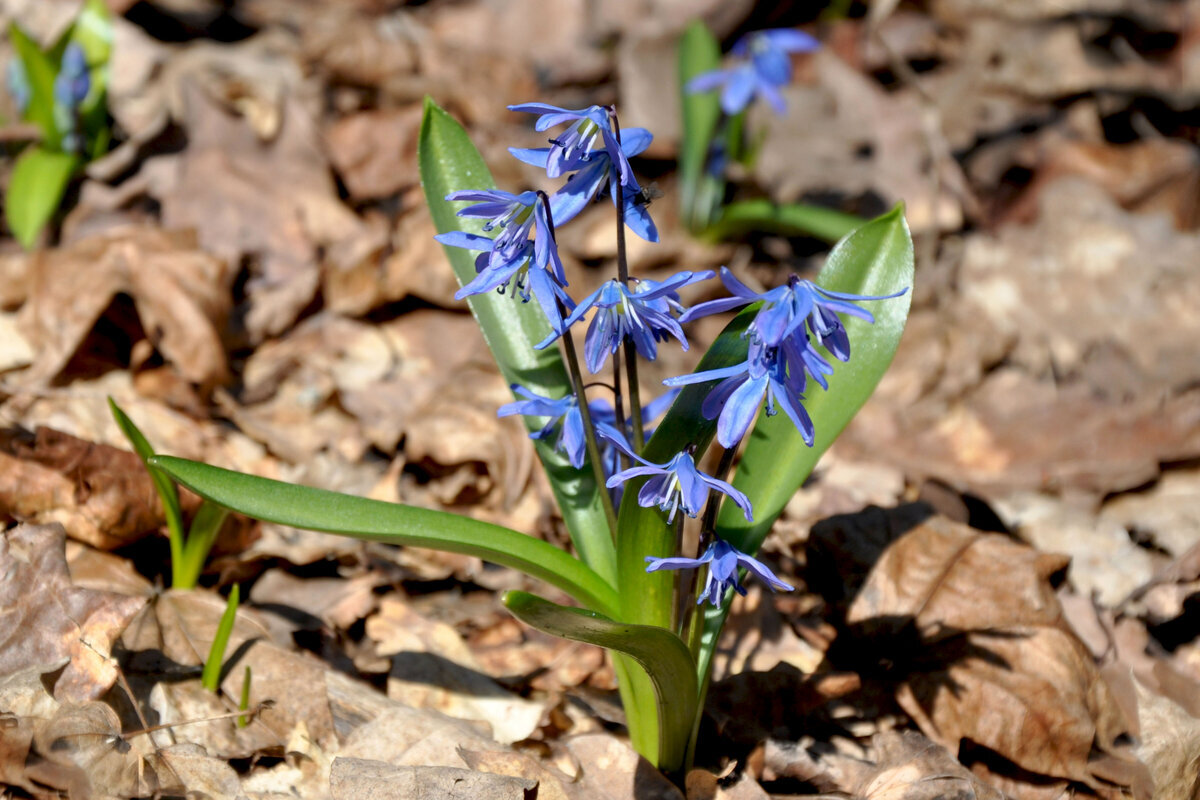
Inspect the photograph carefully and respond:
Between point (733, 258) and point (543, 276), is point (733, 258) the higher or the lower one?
the lower one

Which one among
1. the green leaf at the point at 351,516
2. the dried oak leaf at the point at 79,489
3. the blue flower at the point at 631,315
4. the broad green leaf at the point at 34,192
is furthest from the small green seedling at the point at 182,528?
the broad green leaf at the point at 34,192

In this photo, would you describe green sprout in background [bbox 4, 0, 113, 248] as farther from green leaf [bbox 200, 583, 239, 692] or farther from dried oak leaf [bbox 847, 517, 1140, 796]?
dried oak leaf [bbox 847, 517, 1140, 796]

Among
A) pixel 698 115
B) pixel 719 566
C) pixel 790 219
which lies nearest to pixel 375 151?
pixel 698 115

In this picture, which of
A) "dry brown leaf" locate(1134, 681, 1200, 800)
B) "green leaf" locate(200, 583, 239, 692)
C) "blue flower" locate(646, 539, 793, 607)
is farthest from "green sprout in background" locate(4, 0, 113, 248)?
"dry brown leaf" locate(1134, 681, 1200, 800)

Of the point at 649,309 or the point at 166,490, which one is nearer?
the point at 649,309

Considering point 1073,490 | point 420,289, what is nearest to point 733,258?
point 420,289

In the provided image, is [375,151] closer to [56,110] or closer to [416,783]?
[56,110]

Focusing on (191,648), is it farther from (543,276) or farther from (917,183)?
(917,183)
